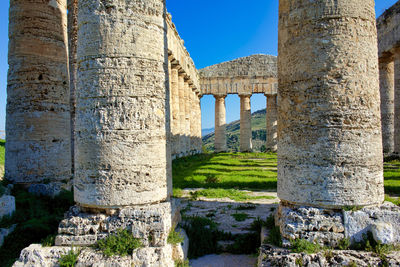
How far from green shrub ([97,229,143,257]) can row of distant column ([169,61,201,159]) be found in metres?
12.7

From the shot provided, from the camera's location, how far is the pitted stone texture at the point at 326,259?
4.75 meters

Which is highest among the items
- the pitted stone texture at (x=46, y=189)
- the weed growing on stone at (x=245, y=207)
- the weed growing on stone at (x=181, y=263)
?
the pitted stone texture at (x=46, y=189)

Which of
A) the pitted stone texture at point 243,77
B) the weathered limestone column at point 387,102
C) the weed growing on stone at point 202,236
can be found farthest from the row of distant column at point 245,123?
the weed growing on stone at point 202,236

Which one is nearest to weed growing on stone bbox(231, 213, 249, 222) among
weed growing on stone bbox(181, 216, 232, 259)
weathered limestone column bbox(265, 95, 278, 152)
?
weed growing on stone bbox(181, 216, 232, 259)

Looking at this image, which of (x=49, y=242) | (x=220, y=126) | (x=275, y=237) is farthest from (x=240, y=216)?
(x=220, y=126)

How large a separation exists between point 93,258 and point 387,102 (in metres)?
20.7

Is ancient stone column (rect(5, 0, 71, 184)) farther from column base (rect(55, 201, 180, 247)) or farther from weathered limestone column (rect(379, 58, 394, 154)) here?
weathered limestone column (rect(379, 58, 394, 154))

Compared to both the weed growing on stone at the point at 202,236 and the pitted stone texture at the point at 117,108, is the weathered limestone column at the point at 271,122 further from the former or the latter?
the pitted stone texture at the point at 117,108

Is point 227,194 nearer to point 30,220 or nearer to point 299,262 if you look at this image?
point 299,262

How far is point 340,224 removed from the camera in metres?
5.27

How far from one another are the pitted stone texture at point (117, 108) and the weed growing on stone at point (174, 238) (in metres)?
0.68

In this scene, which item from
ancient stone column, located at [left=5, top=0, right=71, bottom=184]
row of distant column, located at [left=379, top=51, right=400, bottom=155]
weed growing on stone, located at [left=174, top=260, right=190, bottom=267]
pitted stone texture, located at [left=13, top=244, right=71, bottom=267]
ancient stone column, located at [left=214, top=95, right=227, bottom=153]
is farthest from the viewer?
ancient stone column, located at [left=214, top=95, right=227, bottom=153]

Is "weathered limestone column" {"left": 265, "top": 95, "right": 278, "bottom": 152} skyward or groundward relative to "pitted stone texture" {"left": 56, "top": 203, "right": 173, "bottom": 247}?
skyward

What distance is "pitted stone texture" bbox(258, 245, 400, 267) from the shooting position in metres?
4.75
